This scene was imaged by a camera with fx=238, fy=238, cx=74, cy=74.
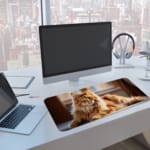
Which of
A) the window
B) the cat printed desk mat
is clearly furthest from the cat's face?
the window

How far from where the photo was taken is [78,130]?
4.00 feet

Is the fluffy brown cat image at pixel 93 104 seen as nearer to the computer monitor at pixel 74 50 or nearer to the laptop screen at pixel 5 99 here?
the computer monitor at pixel 74 50

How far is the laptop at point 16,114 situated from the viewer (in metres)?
1.20

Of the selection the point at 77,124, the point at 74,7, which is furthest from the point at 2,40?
the point at 77,124

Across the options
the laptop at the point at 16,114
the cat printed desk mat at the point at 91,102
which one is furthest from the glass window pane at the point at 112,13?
the laptop at the point at 16,114

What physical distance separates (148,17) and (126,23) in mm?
344

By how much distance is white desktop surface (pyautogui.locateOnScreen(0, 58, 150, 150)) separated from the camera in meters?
1.10

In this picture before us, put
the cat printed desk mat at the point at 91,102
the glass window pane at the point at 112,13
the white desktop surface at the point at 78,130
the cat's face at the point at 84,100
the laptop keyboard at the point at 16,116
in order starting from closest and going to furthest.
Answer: the white desktop surface at the point at 78,130 → the laptop keyboard at the point at 16,116 → the cat printed desk mat at the point at 91,102 → the cat's face at the point at 84,100 → the glass window pane at the point at 112,13

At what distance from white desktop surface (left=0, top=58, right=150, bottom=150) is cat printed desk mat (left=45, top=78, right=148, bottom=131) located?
45 mm

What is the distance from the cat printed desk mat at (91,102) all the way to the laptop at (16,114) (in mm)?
93

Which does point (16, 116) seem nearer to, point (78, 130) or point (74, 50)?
point (78, 130)

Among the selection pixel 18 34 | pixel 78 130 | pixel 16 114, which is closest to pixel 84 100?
pixel 78 130

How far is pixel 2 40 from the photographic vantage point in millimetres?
2902

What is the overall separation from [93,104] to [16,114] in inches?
18.1
